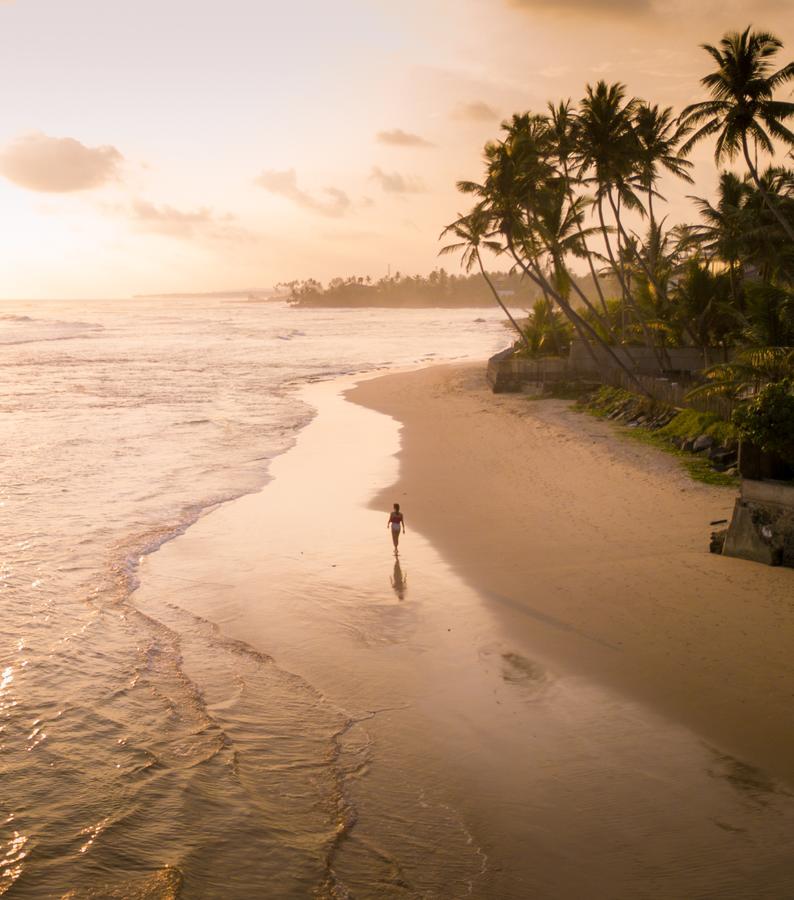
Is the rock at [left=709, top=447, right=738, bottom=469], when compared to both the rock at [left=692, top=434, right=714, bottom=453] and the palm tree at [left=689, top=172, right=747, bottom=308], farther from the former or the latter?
the palm tree at [left=689, top=172, right=747, bottom=308]

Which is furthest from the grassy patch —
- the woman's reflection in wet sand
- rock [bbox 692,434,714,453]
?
the woman's reflection in wet sand

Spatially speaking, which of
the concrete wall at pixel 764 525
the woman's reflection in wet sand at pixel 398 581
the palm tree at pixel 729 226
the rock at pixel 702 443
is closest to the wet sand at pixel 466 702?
the woman's reflection in wet sand at pixel 398 581

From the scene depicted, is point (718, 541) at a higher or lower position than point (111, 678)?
higher

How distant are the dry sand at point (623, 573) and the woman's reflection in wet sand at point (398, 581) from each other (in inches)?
38.7

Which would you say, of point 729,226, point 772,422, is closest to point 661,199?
point 729,226

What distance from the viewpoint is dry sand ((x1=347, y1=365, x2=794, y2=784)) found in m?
8.93

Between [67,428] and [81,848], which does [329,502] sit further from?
[67,428]

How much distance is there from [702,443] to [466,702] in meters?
14.7

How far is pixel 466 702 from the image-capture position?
880 cm

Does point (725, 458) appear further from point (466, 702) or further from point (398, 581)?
point (466, 702)

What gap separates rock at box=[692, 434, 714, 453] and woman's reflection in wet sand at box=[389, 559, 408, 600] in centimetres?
1115

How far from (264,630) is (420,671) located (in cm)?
237

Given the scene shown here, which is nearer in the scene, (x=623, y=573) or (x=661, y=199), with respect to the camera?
(x=623, y=573)

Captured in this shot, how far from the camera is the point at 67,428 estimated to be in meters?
28.5
